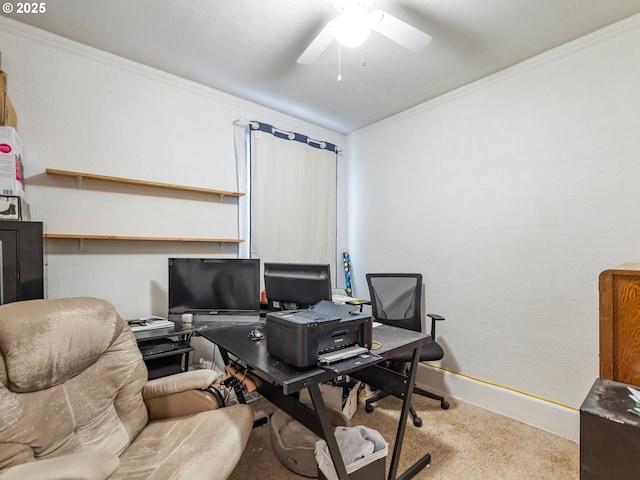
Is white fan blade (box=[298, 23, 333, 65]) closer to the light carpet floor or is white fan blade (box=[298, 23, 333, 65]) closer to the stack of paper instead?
the stack of paper

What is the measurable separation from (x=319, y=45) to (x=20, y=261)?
1929mm

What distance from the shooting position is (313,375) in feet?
3.97

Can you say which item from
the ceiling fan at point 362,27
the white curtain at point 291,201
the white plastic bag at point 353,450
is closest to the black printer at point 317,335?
the white plastic bag at point 353,450

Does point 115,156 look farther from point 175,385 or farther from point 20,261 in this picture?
point 175,385

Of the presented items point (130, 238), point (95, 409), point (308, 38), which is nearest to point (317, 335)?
point (95, 409)

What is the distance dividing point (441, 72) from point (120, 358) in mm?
2914

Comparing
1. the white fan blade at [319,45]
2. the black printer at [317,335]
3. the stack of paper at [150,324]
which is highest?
the white fan blade at [319,45]

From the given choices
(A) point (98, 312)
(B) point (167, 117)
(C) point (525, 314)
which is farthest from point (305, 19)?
(C) point (525, 314)

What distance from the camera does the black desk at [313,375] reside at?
124 centimetres

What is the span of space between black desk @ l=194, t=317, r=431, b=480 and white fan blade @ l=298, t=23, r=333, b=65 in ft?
5.44

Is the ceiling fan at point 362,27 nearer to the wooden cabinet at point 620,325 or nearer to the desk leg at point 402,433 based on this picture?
the wooden cabinet at point 620,325

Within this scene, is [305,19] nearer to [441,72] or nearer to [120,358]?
[441,72]

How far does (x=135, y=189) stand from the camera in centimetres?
238

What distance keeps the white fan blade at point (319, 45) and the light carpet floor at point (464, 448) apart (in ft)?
7.93
